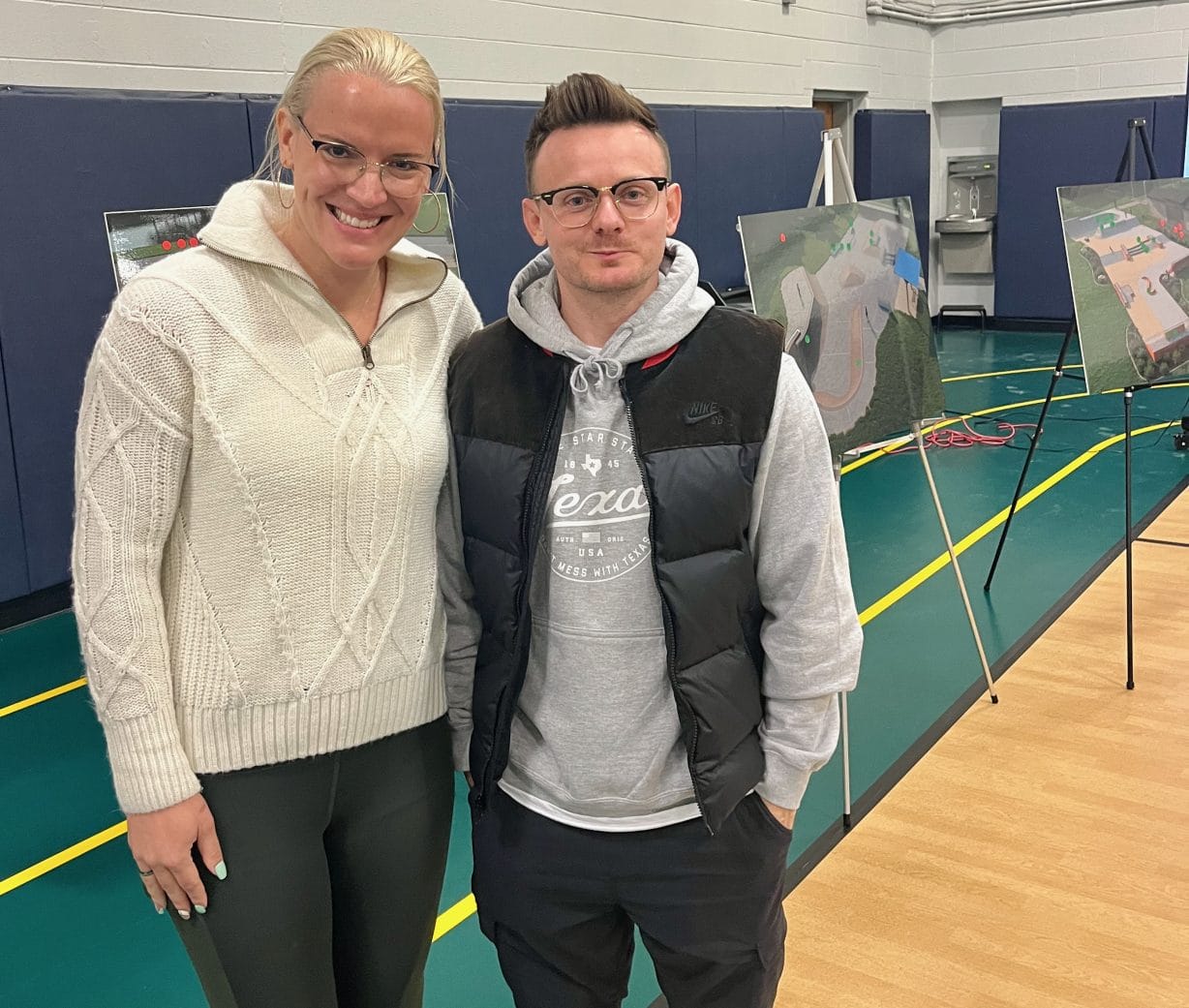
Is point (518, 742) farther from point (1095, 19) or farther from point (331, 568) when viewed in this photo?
point (1095, 19)

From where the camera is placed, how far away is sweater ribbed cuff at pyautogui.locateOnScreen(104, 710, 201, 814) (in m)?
1.29

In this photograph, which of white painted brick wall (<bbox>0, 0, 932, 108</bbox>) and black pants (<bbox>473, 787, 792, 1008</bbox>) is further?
white painted brick wall (<bbox>0, 0, 932, 108</bbox>)

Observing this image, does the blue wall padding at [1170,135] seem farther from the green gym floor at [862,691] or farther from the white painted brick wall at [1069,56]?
the green gym floor at [862,691]

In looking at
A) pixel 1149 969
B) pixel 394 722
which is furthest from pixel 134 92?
pixel 1149 969

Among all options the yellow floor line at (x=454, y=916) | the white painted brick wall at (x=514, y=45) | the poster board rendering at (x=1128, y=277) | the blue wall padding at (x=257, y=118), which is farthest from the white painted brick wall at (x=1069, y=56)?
the yellow floor line at (x=454, y=916)

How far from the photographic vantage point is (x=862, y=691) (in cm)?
370

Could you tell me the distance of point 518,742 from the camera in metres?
1.49

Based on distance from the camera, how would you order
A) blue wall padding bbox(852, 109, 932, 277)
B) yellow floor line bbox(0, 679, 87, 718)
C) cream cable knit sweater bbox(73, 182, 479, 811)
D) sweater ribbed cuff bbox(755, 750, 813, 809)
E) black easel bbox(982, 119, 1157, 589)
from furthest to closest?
blue wall padding bbox(852, 109, 932, 277) → yellow floor line bbox(0, 679, 87, 718) → black easel bbox(982, 119, 1157, 589) → sweater ribbed cuff bbox(755, 750, 813, 809) → cream cable knit sweater bbox(73, 182, 479, 811)

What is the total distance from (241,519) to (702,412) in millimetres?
579

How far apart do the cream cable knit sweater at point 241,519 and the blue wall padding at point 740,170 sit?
7128mm

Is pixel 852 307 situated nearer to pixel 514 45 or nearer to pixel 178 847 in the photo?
pixel 178 847

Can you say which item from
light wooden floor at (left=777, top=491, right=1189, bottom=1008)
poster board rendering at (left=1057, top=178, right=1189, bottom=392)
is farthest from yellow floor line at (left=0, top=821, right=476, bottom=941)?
poster board rendering at (left=1057, top=178, right=1189, bottom=392)

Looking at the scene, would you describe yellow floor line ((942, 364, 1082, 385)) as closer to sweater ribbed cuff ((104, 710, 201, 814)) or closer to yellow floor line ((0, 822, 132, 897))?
yellow floor line ((0, 822, 132, 897))

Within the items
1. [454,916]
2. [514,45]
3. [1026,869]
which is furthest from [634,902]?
[514,45]
